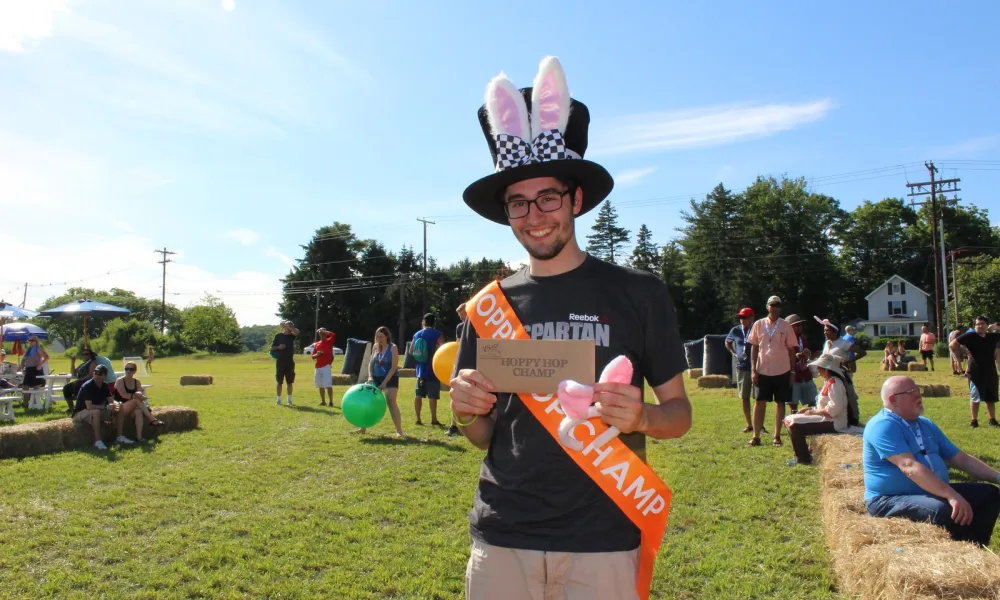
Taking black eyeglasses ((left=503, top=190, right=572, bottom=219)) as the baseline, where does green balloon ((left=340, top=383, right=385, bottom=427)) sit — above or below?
below

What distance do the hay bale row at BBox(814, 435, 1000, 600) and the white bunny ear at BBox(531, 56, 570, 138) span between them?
2.97 meters

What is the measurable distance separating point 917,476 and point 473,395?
4177 millimetres

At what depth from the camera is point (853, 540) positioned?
447cm

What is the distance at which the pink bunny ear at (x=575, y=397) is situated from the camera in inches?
76.6

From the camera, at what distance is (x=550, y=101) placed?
7.86ft

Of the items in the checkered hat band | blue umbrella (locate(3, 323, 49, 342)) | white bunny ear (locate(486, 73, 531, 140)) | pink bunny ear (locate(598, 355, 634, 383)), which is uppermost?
white bunny ear (locate(486, 73, 531, 140))

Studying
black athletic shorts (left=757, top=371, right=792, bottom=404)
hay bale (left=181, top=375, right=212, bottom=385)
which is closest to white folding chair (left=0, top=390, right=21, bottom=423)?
hay bale (left=181, top=375, right=212, bottom=385)

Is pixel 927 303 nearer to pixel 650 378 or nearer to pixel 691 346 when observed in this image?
pixel 691 346

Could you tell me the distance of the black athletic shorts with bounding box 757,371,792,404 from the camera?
9.75 metres

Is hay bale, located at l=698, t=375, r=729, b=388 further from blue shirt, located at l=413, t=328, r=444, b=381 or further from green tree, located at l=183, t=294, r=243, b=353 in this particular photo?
green tree, located at l=183, t=294, r=243, b=353

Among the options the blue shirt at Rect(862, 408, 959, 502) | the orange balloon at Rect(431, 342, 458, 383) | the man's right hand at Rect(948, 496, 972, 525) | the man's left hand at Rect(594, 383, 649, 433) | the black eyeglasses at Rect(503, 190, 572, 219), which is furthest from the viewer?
the orange balloon at Rect(431, 342, 458, 383)

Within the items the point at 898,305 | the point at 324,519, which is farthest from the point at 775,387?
the point at 898,305

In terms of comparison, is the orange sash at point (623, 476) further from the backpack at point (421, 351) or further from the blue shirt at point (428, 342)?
the backpack at point (421, 351)

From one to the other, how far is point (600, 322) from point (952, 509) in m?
4.03
